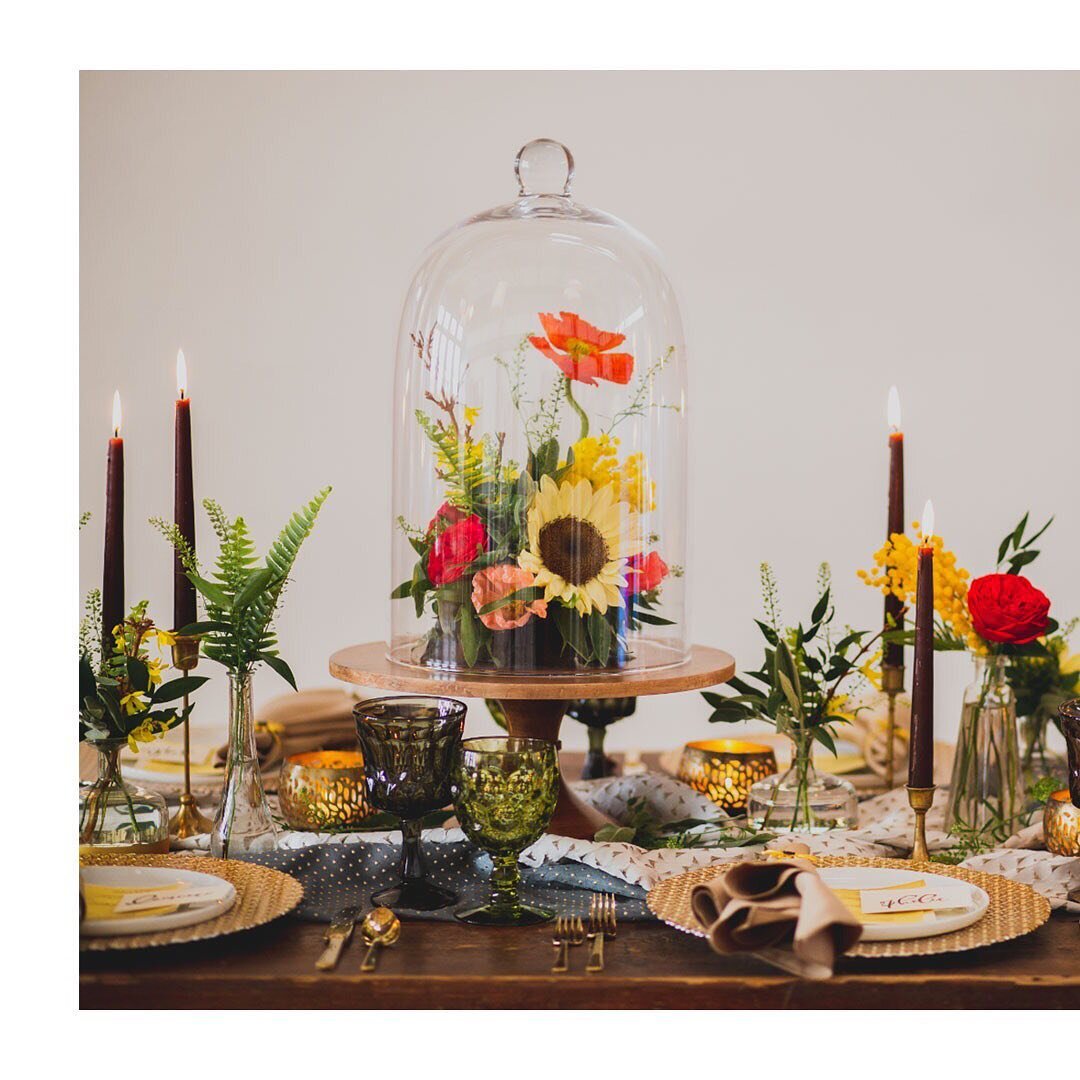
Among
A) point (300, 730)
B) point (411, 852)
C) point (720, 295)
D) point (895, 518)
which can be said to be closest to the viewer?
point (411, 852)

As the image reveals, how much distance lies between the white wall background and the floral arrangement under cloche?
1.17 m

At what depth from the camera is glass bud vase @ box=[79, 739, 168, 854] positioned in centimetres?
116

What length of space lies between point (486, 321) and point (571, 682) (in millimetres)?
419

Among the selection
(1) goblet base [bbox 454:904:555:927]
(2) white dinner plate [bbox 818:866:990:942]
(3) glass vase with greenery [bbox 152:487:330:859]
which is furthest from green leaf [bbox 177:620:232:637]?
(2) white dinner plate [bbox 818:866:990:942]

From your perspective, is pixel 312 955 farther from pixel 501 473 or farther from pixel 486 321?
pixel 486 321

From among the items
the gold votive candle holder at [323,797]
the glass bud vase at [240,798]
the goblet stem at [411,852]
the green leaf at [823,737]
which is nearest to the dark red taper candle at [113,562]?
the glass bud vase at [240,798]

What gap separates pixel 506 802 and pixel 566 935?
11cm

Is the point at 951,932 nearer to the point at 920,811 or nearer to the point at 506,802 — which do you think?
the point at 920,811

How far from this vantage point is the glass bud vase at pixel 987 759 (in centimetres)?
133

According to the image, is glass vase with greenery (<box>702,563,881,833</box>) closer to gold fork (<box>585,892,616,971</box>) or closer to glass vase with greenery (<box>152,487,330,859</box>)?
gold fork (<box>585,892,616,971</box>)

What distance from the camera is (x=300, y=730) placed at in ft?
5.31

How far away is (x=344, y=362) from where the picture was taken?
257 centimetres

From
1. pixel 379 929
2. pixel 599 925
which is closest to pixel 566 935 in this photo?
pixel 599 925

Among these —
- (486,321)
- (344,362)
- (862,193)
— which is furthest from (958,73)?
(486,321)
